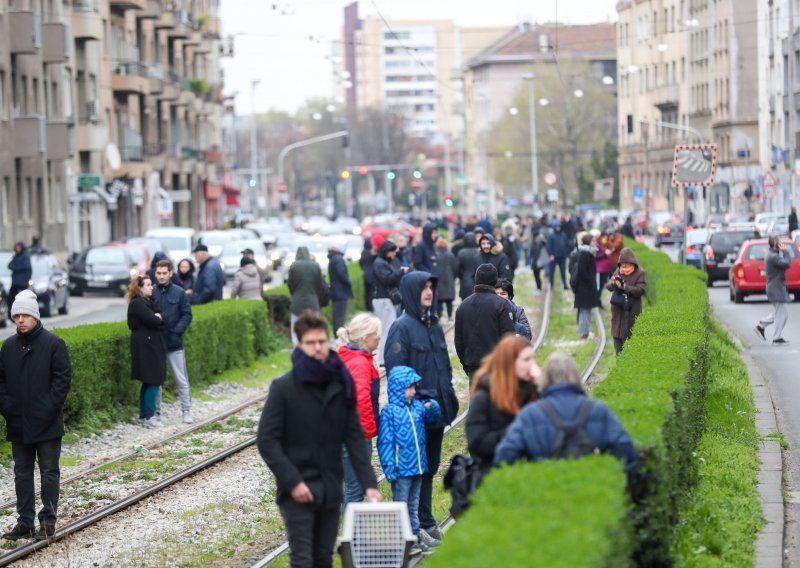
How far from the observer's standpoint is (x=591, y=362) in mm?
25062

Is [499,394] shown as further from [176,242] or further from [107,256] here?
[176,242]

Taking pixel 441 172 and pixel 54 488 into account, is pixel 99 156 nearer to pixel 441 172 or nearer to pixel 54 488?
pixel 54 488

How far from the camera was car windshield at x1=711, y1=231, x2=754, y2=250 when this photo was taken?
4469 cm

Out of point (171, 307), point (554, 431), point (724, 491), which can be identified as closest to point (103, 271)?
point (171, 307)

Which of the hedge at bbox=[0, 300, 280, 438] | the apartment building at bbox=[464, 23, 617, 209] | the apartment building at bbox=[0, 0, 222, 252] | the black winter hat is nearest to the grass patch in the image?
the black winter hat

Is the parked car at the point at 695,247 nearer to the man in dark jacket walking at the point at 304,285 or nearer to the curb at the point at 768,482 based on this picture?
the man in dark jacket walking at the point at 304,285

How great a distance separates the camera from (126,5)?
7450 centimetres

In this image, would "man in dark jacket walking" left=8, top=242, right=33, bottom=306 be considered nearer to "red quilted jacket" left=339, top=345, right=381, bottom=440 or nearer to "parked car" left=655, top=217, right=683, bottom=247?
"red quilted jacket" left=339, top=345, right=381, bottom=440

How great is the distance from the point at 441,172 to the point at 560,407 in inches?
7252

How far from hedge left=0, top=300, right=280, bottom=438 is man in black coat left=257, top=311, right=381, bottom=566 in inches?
345

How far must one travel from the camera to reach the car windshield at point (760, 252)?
122 feet

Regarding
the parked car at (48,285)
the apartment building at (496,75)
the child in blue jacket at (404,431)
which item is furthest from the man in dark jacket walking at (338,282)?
the apartment building at (496,75)

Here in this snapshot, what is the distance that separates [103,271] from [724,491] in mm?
38565

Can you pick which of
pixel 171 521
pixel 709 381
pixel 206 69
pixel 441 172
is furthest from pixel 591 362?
pixel 441 172
